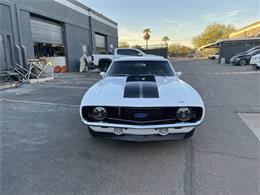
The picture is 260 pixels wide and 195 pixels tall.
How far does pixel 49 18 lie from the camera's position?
17047 mm

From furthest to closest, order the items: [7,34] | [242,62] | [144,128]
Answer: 1. [242,62]
2. [7,34]
3. [144,128]

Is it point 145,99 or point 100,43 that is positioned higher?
point 100,43

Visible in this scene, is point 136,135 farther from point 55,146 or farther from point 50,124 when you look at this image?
point 50,124

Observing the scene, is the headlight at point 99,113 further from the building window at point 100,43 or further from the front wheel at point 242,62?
the building window at point 100,43

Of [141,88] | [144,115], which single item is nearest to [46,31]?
[141,88]

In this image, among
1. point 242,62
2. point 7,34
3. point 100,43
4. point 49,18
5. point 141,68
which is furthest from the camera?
point 100,43

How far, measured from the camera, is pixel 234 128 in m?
4.76

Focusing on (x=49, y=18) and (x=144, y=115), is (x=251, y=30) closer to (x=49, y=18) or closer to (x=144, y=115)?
(x=49, y=18)

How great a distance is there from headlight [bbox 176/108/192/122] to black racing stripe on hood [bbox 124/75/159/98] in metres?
0.42

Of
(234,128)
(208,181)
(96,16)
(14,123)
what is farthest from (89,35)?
(208,181)

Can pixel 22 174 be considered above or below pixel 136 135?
below

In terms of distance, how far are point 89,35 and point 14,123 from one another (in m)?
20.9

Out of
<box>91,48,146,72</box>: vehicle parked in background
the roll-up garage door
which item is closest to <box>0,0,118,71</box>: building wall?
the roll-up garage door

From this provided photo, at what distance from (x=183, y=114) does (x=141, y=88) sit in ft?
2.78
